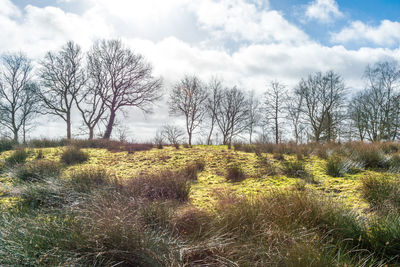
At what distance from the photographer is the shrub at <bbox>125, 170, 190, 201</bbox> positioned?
488cm

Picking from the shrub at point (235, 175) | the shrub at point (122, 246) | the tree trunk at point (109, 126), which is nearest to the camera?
the shrub at point (122, 246)

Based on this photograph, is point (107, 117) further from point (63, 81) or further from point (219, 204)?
point (219, 204)

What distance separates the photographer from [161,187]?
17.2ft

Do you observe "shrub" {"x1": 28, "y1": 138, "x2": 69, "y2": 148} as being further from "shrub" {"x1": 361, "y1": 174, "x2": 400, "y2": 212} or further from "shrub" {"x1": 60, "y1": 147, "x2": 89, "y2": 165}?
"shrub" {"x1": 361, "y1": 174, "x2": 400, "y2": 212}

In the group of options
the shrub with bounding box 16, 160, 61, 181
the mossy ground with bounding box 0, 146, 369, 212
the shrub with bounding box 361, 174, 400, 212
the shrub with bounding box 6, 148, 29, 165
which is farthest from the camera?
the shrub with bounding box 6, 148, 29, 165

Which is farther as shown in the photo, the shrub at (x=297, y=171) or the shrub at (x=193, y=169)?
the shrub at (x=193, y=169)

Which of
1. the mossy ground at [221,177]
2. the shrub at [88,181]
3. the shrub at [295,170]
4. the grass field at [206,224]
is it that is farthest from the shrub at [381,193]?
the shrub at [88,181]

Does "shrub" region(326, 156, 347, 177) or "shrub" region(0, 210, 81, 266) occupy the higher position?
"shrub" region(326, 156, 347, 177)

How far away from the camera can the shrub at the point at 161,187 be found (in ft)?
16.0

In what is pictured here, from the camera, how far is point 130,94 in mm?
21797

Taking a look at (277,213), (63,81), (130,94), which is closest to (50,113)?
(63,81)

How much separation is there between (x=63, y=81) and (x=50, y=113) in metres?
3.60

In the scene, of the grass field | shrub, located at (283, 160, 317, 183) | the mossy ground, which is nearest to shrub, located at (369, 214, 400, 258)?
the grass field

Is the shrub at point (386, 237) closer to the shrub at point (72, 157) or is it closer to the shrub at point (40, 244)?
the shrub at point (40, 244)
